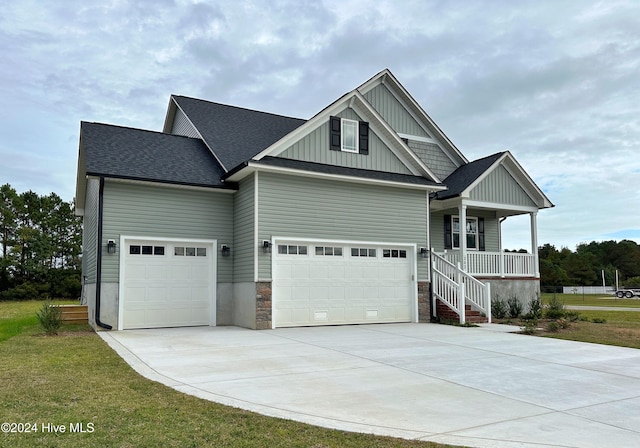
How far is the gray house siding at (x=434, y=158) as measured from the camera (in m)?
20.4

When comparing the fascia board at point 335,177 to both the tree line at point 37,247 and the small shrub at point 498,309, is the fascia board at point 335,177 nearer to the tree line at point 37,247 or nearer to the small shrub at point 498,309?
the small shrub at point 498,309

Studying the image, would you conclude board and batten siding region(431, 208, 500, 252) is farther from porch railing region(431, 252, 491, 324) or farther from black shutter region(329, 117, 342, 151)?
black shutter region(329, 117, 342, 151)

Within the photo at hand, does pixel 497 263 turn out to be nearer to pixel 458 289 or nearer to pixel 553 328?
pixel 458 289

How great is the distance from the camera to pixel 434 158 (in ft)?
67.7

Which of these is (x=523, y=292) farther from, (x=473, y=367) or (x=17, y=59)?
(x=17, y=59)

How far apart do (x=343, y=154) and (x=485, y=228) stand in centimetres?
854

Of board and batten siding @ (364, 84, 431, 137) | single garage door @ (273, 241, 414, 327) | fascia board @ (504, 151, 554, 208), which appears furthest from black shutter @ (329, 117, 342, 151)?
fascia board @ (504, 151, 554, 208)

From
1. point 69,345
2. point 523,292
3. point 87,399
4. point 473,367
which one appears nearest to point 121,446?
point 87,399

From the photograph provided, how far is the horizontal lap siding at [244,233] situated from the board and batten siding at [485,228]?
8.09 m

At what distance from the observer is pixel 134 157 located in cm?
1462

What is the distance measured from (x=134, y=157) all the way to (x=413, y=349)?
31.0 feet

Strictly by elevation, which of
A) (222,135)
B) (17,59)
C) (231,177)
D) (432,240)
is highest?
(17,59)

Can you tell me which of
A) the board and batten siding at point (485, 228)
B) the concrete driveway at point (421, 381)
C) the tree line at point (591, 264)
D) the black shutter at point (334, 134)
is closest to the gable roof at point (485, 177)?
the board and batten siding at point (485, 228)

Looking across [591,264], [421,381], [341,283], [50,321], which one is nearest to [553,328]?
[341,283]
